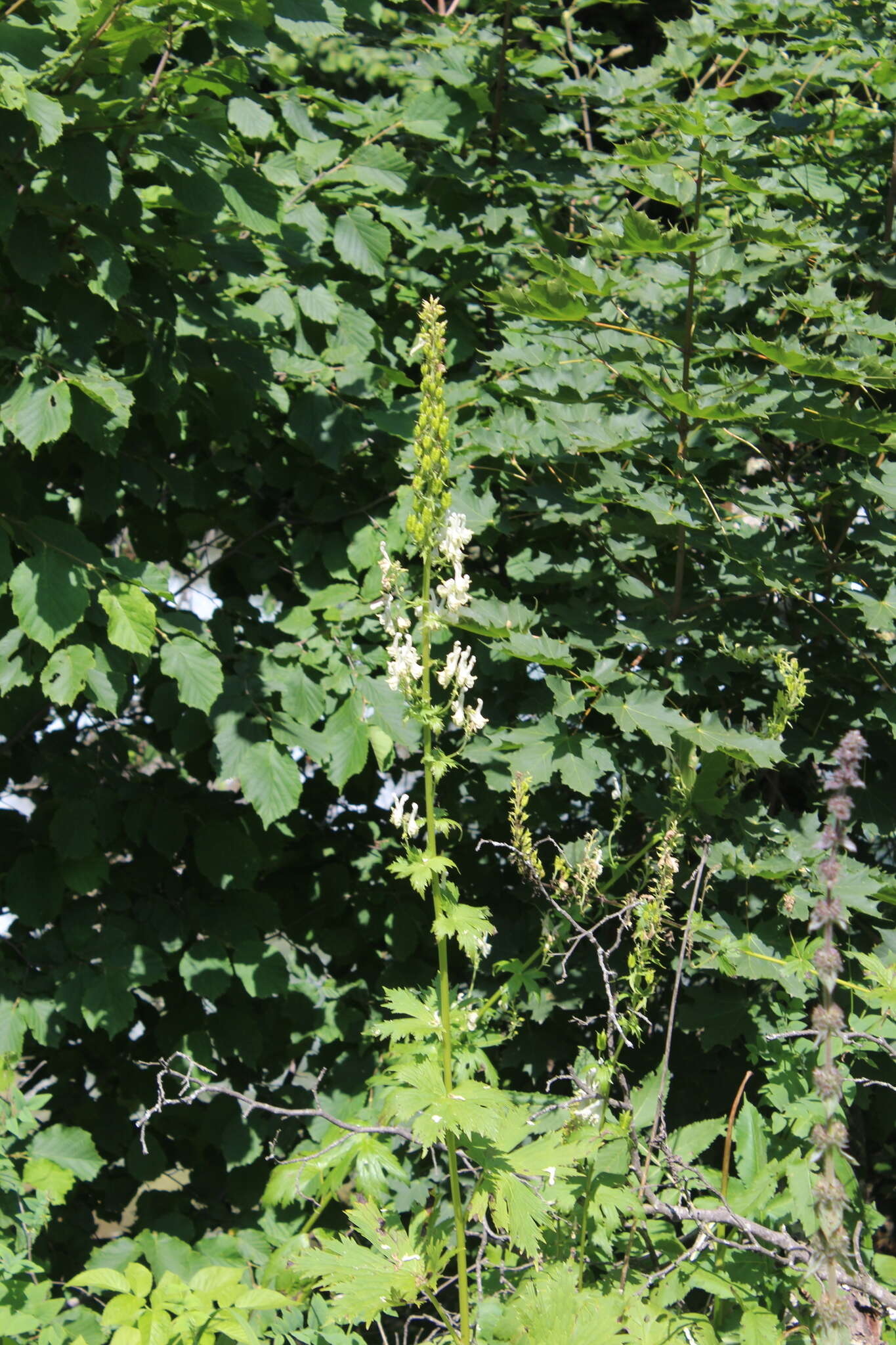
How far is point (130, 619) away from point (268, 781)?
452 mm

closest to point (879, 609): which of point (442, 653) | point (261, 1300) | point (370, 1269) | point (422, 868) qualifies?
point (442, 653)

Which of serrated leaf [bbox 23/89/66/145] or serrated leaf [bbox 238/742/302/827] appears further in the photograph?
serrated leaf [bbox 238/742/302/827]

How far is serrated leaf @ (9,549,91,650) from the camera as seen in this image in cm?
211

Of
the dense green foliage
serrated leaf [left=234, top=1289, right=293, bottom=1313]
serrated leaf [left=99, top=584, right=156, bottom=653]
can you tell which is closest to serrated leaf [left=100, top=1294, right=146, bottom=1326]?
the dense green foliage

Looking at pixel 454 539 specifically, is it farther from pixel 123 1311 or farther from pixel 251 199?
pixel 123 1311

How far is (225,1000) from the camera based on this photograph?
2777mm

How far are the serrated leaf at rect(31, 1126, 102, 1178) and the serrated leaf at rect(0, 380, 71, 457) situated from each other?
1.48 meters

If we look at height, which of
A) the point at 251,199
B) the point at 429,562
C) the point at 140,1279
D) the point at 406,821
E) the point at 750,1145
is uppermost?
the point at 251,199

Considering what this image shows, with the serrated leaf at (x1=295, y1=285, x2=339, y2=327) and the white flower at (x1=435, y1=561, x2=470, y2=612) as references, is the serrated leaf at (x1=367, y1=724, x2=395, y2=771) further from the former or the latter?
the serrated leaf at (x1=295, y1=285, x2=339, y2=327)

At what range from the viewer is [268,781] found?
2.37 meters

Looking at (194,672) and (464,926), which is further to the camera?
(194,672)

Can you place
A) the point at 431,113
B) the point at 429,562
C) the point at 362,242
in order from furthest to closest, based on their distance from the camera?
the point at 431,113
the point at 362,242
the point at 429,562

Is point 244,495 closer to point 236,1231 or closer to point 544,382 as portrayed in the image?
point 544,382

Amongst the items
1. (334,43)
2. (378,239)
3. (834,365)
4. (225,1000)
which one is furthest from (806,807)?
(334,43)
